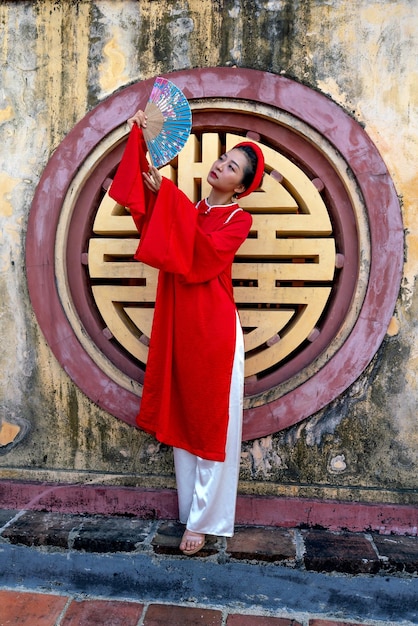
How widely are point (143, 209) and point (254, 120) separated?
0.83 metres

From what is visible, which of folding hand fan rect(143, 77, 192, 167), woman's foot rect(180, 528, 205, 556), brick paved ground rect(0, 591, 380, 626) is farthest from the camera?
woman's foot rect(180, 528, 205, 556)

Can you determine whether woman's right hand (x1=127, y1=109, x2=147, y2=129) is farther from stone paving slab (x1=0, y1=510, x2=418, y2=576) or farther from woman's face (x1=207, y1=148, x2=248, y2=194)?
stone paving slab (x1=0, y1=510, x2=418, y2=576)

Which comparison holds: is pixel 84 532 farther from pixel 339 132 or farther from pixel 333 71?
pixel 333 71

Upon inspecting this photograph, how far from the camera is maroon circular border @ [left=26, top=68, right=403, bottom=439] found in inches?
102

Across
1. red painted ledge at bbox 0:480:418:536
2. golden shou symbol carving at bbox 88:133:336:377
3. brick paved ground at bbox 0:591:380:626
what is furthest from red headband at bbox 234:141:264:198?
brick paved ground at bbox 0:591:380:626

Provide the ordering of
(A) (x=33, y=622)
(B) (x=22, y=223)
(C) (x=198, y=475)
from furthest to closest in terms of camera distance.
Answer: (B) (x=22, y=223) → (C) (x=198, y=475) → (A) (x=33, y=622)

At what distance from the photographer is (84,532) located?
252cm

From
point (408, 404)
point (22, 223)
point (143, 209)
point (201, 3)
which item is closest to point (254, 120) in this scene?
point (201, 3)

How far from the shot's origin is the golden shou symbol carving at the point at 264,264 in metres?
2.62

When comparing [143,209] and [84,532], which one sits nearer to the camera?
[143,209]

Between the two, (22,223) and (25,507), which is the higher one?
(22,223)

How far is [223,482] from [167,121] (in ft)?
4.92

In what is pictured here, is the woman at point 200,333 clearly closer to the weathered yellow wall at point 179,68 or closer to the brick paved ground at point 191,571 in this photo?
the brick paved ground at point 191,571

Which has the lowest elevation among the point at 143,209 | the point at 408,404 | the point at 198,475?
the point at 198,475
